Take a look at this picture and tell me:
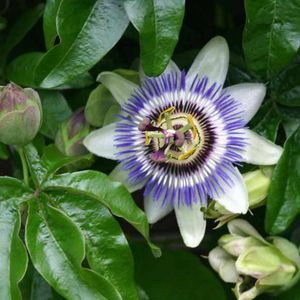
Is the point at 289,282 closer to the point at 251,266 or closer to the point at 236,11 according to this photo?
the point at 251,266

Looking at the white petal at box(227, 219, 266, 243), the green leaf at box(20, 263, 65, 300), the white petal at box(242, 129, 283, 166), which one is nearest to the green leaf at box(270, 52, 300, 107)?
the white petal at box(242, 129, 283, 166)

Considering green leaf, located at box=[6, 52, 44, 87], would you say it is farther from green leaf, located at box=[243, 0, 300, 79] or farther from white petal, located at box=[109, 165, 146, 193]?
green leaf, located at box=[243, 0, 300, 79]

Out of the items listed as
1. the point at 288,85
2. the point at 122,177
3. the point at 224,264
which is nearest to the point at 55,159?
the point at 122,177

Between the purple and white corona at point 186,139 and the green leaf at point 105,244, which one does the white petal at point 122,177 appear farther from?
the green leaf at point 105,244

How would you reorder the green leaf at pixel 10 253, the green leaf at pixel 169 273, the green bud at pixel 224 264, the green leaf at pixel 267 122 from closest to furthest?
1. the green leaf at pixel 10 253
2. the green bud at pixel 224 264
3. the green leaf at pixel 267 122
4. the green leaf at pixel 169 273

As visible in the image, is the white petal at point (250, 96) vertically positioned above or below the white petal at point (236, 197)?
above

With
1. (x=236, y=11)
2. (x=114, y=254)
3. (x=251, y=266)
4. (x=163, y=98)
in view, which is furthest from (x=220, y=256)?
(x=236, y=11)

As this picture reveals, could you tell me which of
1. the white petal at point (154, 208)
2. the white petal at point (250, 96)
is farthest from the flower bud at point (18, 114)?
the white petal at point (250, 96)

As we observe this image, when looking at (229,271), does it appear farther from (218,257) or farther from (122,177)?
(122,177)
